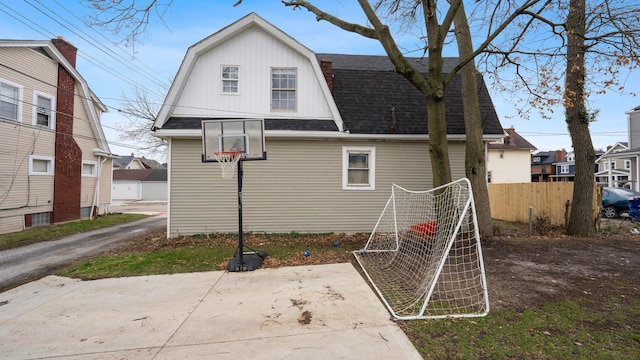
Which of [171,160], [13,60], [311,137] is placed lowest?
[171,160]

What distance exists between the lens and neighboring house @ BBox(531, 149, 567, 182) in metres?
46.1

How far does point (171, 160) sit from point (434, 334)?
7.93 metres

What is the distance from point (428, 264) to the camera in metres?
5.42

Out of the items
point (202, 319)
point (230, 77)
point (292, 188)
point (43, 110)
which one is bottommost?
point (202, 319)

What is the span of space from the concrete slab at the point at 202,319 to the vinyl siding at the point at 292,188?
3.43m

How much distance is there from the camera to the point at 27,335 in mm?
3467

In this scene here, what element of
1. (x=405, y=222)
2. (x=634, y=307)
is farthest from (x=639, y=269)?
(x=405, y=222)

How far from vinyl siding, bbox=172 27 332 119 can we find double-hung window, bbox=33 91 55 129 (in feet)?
23.3

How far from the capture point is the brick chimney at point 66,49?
1327 centimetres

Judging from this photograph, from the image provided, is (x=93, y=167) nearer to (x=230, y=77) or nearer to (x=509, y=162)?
(x=230, y=77)

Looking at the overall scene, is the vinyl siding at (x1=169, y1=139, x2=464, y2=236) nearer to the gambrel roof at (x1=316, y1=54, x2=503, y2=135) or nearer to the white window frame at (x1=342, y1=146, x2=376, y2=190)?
the white window frame at (x1=342, y1=146, x2=376, y2=190)

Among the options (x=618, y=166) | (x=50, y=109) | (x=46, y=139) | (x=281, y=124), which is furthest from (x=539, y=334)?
(x=618, y=166)

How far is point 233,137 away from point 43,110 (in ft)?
34.3

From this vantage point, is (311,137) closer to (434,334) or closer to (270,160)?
(270,160)
